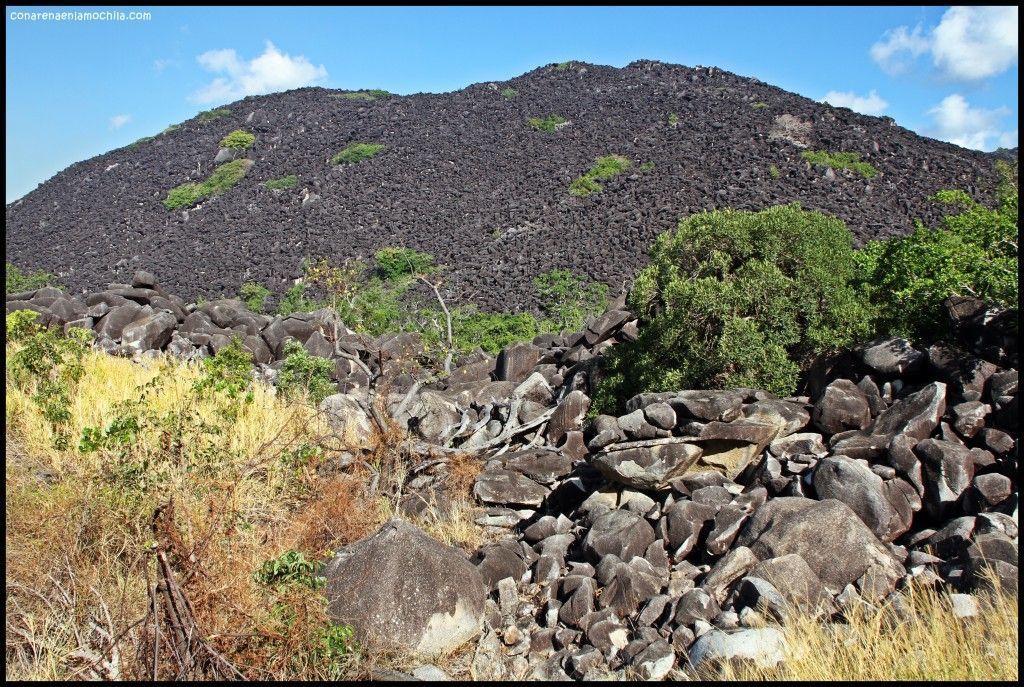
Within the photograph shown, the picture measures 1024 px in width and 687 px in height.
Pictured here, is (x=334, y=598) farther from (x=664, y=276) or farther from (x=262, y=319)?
(x=262, y=319)

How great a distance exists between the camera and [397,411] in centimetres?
995

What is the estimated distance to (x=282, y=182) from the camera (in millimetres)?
37719

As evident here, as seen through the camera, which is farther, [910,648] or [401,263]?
[401,263]

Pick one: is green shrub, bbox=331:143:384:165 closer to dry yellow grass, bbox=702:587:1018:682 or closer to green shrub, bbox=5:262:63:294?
green shrub, bbox=5:262:63:294

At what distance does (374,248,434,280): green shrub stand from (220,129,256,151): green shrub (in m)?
19.9

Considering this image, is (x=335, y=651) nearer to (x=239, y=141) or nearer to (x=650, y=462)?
(x=650, y=462)

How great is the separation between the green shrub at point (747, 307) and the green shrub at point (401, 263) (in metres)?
17.3

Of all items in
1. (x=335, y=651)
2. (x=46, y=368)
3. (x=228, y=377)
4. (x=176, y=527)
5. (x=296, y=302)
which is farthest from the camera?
(x=296, y=302)

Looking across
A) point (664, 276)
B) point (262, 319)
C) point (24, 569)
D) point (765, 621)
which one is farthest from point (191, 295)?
point (765, 621)

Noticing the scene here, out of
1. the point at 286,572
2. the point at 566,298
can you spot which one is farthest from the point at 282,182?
the point at 286,572

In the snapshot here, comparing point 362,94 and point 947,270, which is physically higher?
point 362,94

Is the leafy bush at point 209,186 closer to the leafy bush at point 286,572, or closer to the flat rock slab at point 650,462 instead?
the flat rock slab at point 650,462

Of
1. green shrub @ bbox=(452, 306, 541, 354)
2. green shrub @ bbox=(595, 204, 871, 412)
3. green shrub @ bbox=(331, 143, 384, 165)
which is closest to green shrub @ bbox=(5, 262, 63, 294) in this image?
green shrub @ bbox=(452, 306, 541, 354)

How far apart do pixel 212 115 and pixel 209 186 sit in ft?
42.9
